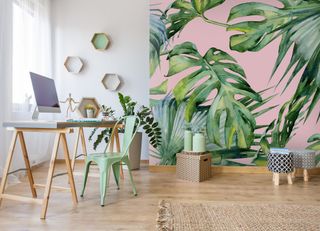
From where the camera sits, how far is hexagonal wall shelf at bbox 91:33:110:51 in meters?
4.16

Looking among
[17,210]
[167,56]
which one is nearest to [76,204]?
[17,210]

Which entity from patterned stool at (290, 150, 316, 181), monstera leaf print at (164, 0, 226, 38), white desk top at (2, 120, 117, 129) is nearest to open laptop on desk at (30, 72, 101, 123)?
white desk top at (2, 120, 117, 129)

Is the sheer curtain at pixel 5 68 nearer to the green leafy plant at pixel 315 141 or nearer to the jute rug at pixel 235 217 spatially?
the jute rug at pixel 235 217

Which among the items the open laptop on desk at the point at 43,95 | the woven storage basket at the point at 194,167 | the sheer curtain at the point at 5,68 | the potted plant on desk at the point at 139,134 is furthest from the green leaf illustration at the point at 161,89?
the sheer curtain at the point at 5,68

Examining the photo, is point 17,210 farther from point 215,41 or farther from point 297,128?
point 297,128

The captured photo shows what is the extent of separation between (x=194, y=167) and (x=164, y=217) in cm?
120

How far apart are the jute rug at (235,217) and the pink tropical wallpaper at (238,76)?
1.40m

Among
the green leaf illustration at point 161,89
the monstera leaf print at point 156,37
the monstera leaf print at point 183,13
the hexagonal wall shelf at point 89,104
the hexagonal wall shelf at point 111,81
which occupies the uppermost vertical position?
the monstera leaf print at point 183,13

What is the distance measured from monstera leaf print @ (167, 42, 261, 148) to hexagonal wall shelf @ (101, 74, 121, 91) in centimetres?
93

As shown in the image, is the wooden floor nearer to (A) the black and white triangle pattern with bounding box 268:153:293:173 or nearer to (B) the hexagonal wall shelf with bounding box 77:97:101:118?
(A) the black and white triangle pattern with bounding box 268:153:293:173

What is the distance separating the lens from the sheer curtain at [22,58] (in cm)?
288

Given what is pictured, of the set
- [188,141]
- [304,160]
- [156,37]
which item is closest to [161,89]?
[156,37]

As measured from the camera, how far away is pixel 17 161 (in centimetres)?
317

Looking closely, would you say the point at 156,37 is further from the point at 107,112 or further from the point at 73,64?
the point at 73,64
